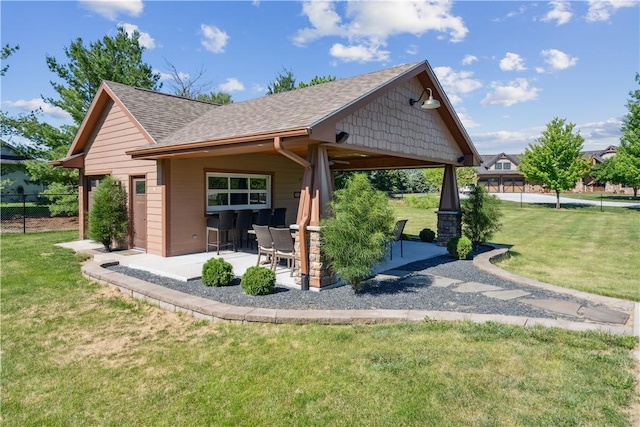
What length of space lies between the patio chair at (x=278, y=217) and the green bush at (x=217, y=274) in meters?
3.99

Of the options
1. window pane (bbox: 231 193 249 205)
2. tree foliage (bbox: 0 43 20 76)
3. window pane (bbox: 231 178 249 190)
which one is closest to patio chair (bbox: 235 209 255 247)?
window pane (bbox: 231 193 249 205)

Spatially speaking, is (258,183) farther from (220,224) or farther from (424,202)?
(424,202)

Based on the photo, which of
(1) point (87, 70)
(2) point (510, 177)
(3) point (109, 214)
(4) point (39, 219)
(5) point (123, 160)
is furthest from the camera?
(2) point (510, 177)

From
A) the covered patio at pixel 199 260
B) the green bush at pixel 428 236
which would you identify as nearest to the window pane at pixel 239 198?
the covered patio at pixel 199 260

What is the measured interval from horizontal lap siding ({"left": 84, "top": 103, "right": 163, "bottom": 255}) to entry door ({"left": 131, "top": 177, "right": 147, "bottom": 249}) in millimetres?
281

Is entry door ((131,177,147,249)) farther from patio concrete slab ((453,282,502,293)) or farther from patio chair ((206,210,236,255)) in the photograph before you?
patio concrete slab ((453,282,502,293))

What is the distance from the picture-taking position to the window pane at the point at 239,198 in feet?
33.1

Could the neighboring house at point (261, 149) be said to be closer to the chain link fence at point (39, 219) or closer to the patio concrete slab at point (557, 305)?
the patio concrete slab at point (557, 305)

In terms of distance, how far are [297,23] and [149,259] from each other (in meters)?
10.5

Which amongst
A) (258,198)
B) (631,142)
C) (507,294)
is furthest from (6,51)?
(631,142)

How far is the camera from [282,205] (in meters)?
11.4

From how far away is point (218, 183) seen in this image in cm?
971

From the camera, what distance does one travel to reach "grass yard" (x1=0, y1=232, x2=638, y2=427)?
9.08 feet

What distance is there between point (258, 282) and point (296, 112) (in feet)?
10.5
